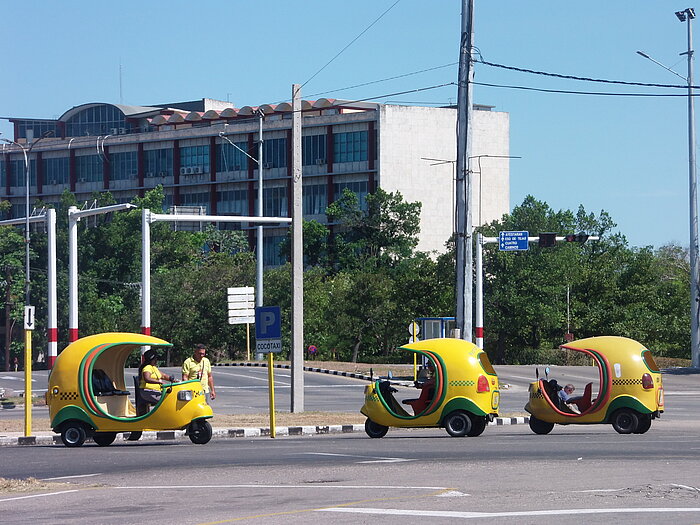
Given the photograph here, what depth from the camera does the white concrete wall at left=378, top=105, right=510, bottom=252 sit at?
98000 mm

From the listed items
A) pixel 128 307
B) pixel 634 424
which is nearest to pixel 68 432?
pixel 634 424

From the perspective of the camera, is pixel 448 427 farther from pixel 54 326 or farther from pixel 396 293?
pixel 396 293

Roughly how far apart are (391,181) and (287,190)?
9.01 metres

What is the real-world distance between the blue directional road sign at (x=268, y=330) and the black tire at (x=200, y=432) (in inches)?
99.1

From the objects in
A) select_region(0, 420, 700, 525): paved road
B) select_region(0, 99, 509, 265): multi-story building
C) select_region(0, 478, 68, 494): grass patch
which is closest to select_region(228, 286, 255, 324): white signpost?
select_region(0, 420, 700, 525): paved road

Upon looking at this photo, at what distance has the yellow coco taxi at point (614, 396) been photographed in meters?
21.6

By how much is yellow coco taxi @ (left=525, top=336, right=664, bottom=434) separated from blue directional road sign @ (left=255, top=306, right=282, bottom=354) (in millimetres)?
4873

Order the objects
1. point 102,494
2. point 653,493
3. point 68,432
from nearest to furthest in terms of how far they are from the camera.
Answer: point 653,493, point 102,494, point 68,432

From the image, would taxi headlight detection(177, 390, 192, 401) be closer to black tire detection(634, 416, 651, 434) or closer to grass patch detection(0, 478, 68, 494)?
grass patch detection(0, 478, 68, 494)

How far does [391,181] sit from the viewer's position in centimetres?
9819

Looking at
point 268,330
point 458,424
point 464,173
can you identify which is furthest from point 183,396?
point 464,173

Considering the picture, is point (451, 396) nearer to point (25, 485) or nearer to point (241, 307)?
point (25, 485)

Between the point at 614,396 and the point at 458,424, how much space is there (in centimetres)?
296

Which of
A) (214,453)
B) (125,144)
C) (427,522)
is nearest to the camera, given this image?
(427,522)
